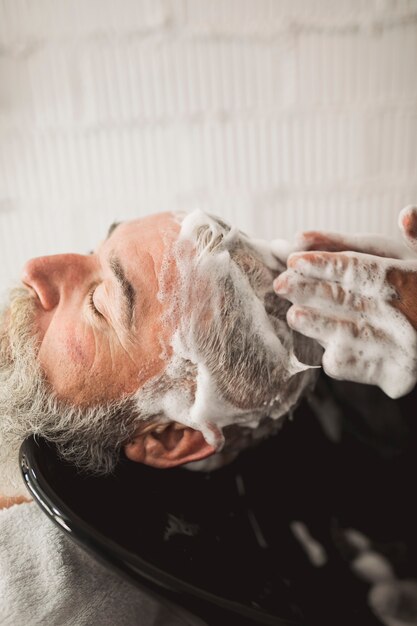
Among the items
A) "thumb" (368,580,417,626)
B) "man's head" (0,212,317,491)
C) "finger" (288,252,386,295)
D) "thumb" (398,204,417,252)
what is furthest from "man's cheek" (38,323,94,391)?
"thumb" (368,580,417,626)

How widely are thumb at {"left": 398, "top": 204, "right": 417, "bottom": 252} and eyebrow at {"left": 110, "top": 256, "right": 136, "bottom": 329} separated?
0.42 metres

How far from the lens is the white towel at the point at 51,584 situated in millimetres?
787

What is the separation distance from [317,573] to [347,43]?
49.6 inches

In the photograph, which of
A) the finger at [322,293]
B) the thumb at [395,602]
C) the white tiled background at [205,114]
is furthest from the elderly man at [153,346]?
the white tiled background at [205,114]

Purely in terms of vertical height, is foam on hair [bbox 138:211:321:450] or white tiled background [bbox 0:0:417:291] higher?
white tiled background [bbox 0:0:417:291]

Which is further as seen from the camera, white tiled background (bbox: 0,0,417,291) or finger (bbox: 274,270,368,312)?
white tiled background (bbox: 0,0,417,291)

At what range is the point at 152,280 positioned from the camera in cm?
82

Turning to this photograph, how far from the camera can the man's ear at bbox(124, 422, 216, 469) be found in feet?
2.89

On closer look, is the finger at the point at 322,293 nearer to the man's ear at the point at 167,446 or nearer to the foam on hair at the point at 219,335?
the foam on hair at the point at 219,335

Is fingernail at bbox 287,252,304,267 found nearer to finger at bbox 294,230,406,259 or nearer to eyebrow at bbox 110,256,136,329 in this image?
Answer: finger at bbox 294,230,406,259

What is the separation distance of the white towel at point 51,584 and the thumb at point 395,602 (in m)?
0.32

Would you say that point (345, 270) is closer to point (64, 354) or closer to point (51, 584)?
point (64, 354)

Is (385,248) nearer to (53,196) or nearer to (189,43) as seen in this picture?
(189,43)

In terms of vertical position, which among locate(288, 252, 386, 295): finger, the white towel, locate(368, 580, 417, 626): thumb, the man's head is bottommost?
locate(368, 580, 417, 626): thumb
